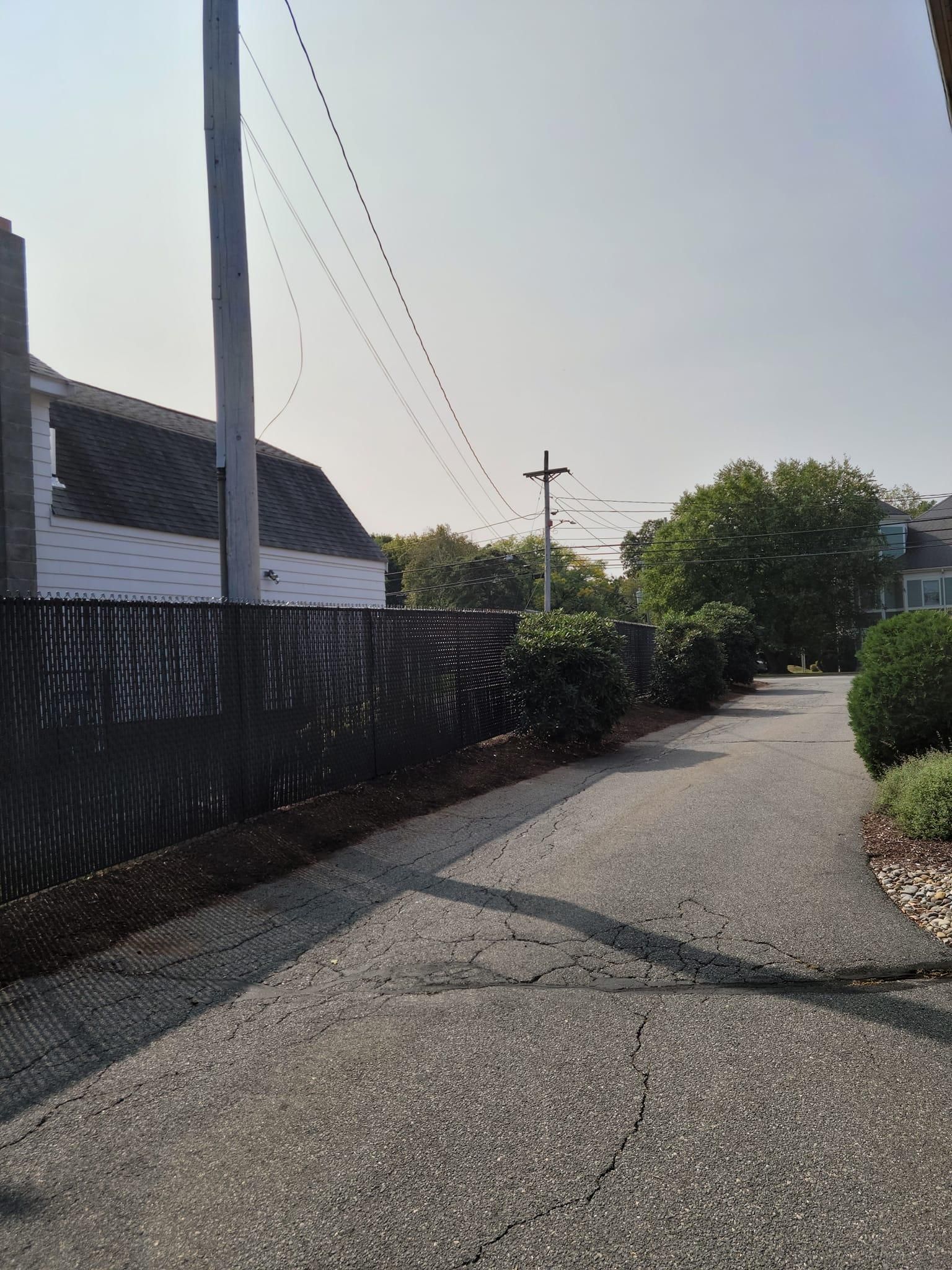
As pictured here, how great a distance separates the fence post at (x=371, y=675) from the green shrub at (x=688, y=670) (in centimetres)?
1281

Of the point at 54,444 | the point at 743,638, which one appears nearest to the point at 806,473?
the point at 743,638

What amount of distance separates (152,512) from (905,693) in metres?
11.5

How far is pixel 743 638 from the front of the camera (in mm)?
27766

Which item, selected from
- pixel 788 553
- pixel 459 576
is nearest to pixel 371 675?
pixel 788 553

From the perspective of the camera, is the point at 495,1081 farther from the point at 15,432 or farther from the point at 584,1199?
the point at 15,432

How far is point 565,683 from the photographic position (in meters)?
12.8

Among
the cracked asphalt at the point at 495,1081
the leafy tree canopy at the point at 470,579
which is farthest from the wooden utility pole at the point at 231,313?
the leafy tree canopy at the point at 470,579

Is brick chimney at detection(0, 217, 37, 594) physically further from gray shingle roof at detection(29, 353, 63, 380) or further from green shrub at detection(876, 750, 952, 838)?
green shrub at detection(876, 750, 952, 838)

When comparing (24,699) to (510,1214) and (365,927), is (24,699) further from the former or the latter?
(510,1214)

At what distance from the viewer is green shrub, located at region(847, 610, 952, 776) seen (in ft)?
27.3

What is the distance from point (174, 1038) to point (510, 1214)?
6.36ft

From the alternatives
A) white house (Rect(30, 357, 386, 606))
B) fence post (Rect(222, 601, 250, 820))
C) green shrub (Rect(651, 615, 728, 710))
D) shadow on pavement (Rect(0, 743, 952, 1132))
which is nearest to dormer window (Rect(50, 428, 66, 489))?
white house (Rect(30, 357, 386, 606))

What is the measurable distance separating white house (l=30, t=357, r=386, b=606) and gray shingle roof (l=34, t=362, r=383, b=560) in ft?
0.08

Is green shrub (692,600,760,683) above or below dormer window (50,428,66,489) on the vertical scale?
below
